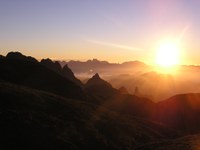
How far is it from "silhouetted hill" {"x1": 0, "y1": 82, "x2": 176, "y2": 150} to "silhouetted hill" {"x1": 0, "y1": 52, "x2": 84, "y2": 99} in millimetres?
35398

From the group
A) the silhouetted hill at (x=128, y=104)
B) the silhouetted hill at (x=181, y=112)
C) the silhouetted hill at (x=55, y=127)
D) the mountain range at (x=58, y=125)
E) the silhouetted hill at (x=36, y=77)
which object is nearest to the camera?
the silhouetted hill at (x=55, y=127)

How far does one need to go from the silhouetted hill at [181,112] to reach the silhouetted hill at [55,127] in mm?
40286

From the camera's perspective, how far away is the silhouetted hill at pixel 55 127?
1557 inches

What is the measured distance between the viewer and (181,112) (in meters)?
114

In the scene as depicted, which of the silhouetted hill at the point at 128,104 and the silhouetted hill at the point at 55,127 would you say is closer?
the silhouetted hill at the point at 55,127

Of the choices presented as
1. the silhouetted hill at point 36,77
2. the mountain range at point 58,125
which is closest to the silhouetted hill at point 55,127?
the mountain range at point 58,125

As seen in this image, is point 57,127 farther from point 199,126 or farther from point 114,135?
point 199,126

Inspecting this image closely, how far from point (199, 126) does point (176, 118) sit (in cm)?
838

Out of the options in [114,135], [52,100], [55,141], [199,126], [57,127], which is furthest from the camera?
[199,126]

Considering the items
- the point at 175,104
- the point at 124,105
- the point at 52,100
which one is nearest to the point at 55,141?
the point at 52,100

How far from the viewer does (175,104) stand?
11962 centimetres

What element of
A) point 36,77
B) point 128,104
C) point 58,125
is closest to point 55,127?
point 58,125

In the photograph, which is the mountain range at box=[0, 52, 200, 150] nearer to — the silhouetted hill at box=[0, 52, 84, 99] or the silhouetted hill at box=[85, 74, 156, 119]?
the silhouetted hill at box=[0, 52, 84, 99]

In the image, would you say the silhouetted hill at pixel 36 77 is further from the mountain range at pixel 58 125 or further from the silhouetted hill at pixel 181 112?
the silhouetted hill at pixel 181 112
